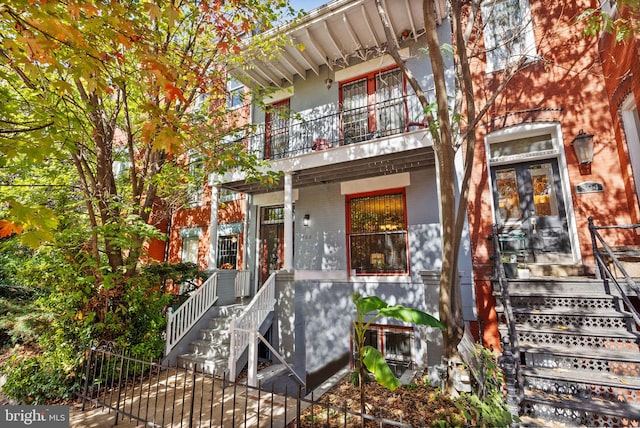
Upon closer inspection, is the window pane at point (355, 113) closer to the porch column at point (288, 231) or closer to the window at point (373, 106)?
the window at point (373, 106)

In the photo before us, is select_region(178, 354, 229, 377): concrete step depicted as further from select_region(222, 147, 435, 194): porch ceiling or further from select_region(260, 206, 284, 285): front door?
select_region(222, 147, 435, 194): porch ceiling

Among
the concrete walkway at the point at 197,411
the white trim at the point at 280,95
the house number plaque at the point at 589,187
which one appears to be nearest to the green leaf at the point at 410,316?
the concrete walkway at the point at 197,411

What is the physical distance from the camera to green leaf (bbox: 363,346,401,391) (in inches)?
124

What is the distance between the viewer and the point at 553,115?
6309 millimetres

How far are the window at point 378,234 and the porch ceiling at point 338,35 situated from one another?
12.5ft

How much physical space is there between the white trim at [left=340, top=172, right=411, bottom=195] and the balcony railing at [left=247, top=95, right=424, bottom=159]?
112 centimetres

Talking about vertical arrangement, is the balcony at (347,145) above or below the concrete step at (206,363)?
above

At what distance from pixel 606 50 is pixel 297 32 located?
6.82 metres

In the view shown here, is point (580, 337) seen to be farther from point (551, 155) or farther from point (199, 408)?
point (199, 408)

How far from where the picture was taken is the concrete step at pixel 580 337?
415 cm

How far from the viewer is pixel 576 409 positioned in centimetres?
344

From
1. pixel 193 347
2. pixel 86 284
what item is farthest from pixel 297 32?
pixel 193 347

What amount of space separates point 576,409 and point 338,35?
29.6 feet

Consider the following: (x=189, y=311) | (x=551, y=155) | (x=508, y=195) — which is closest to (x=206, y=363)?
(x=189, y=311)
